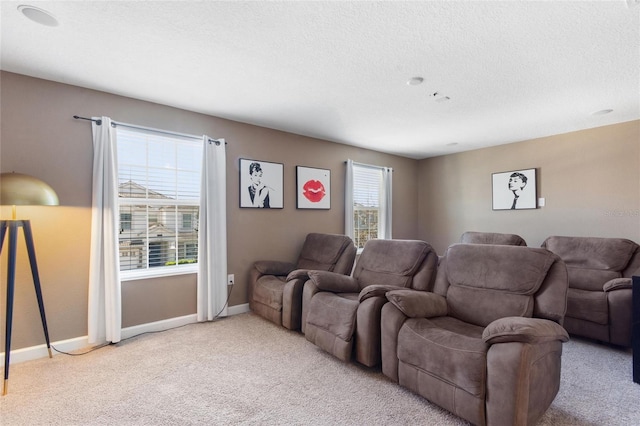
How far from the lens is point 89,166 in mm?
2902

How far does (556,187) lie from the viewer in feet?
14.6

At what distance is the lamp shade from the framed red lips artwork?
277 cm

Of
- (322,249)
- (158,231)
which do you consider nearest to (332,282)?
(322,249)

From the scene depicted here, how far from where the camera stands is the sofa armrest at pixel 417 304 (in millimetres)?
2174

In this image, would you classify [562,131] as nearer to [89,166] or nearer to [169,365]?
[169,365]

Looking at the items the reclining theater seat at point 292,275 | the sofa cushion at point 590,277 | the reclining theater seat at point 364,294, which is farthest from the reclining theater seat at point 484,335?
the sofa cushion at point 590,277

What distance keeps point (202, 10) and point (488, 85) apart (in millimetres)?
2480

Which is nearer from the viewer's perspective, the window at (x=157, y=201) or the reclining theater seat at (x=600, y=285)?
the reclining theater seat at (x=600, y=285)

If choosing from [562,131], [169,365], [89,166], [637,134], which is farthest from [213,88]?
[637,134]

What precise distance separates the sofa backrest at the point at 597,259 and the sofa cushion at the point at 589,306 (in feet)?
0.96

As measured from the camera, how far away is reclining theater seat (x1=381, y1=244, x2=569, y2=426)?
1597mm

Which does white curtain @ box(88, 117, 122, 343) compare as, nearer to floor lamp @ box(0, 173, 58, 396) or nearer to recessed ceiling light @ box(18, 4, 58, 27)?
floor lamp @ box(0, 173, 58, 396)

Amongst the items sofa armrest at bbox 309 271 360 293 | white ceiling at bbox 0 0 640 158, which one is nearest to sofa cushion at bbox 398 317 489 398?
sofa armrest at bbox 309 271 360 293

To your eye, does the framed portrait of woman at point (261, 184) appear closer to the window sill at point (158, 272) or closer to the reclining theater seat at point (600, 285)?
the window sill at point (158, 272)
